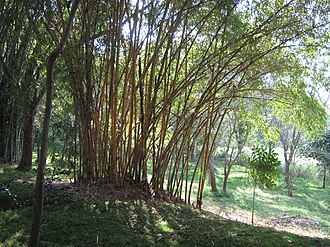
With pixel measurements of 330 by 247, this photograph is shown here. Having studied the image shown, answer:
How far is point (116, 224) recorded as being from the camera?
9.35ft

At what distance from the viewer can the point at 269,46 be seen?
4.38 m

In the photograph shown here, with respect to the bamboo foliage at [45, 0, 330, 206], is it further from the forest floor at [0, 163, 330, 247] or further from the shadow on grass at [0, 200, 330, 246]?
the shadow on grass at [0, 200, 330, 246]

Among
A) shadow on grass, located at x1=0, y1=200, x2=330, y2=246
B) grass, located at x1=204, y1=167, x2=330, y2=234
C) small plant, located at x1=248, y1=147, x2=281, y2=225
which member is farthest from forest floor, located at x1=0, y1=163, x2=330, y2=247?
grass, located at x1=204, y1=167, x2=330, y2=234

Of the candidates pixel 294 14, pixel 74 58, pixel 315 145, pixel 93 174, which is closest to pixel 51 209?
pixel 93 174

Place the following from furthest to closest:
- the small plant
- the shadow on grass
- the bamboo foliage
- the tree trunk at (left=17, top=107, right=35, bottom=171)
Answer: the tree trunk at (left=17, top=107, right=35, bottom=171) → the small plant → the bamboo foliage → the shadow on grass

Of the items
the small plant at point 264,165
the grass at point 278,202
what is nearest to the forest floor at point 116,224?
the small plant at point 264,165

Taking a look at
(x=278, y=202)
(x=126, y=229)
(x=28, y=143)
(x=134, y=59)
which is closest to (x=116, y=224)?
(x=126, y=229)

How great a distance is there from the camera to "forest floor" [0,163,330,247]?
8.44 ft

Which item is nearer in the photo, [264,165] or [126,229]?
[126,229]

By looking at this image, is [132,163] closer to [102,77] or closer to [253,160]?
[102,77]

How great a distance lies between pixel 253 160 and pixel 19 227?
3302 mm

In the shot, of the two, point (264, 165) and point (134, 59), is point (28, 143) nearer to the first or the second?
point (134, 59)

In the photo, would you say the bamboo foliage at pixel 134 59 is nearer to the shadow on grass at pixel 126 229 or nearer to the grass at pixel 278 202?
the shadow on grass at pixel 126 229

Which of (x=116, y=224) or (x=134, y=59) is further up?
(x=134, y=59)
